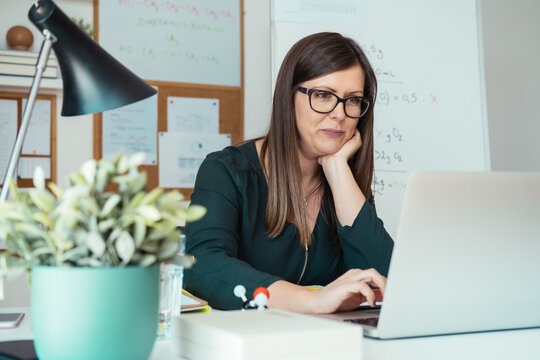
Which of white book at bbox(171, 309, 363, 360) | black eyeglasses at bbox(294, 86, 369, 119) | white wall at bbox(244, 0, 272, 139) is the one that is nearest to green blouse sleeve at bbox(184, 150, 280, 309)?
black eyeglasses at bbox(294, 86, 369, 119)

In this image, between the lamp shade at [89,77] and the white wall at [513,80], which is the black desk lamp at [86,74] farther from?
the white wall at [513,80]

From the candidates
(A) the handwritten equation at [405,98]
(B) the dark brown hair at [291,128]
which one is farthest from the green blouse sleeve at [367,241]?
(A) the handwritten equation at [405,98]

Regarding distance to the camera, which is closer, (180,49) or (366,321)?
(366,321)

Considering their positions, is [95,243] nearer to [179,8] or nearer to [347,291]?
[347,291]

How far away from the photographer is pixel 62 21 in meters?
0.79

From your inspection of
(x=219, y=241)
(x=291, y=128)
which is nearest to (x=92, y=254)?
(x=219, y=241)

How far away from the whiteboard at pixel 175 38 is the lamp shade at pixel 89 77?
1.81 m

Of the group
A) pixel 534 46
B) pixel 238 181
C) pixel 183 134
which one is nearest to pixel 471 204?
pixel 238 181

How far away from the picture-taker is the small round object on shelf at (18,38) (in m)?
2.39

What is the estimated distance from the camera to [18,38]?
7.84 feet

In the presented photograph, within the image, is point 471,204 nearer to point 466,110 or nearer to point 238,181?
point 238,181

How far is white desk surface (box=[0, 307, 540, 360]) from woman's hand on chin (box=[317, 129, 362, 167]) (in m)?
0.79

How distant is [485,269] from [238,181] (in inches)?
29.2

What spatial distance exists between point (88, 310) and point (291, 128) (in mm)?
1057
